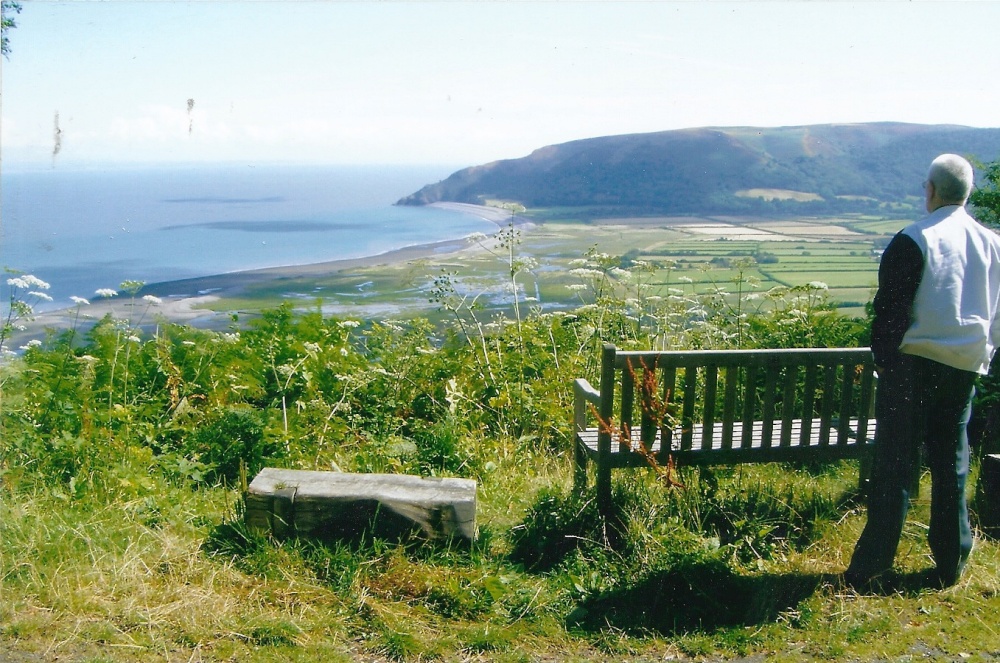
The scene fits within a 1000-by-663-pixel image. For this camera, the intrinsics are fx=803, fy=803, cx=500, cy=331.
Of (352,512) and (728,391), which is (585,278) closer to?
(728,391)

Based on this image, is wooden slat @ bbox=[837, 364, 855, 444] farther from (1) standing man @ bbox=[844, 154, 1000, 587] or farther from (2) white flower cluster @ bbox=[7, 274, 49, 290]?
(2) white flower cluster @ bbox=[7, 274, 49, 290]

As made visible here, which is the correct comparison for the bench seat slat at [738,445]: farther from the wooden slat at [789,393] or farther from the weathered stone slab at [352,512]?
the weathered stone slab at [352,512]

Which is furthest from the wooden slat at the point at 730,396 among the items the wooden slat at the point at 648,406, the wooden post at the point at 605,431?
the wooden post at the point at 605,431

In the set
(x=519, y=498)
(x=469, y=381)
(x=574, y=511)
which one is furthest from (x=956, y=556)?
(x=469, y=381)

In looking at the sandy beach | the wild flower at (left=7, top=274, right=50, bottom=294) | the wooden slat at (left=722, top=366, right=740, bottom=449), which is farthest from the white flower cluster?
the wooden slat at (left=722, top=366, right=740, bottom=449)

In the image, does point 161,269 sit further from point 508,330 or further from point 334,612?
point 334,612
